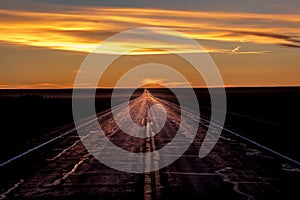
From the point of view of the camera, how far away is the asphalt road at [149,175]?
10.9m

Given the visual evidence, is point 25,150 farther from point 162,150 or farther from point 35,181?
point 35,181

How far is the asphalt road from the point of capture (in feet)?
35.8

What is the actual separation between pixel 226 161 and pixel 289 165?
193 centimetres

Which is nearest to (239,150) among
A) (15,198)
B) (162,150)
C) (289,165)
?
(162,150)

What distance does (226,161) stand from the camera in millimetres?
16312

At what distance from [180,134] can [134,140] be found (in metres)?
3.60

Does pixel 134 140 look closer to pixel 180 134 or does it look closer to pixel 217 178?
pixel 180 134

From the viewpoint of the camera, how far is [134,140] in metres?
23.0

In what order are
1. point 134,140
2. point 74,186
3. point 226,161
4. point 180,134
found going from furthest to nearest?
1. point 180,134
2. point 134,140
3. point 226,161
4. point 74,186

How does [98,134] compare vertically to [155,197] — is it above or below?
above

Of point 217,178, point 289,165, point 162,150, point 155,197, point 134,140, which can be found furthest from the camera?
point 134,140

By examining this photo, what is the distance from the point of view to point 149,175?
13188 mm

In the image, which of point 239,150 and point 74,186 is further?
point 239,150

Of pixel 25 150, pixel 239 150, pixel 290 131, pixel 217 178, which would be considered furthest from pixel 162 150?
pixel 290 131
